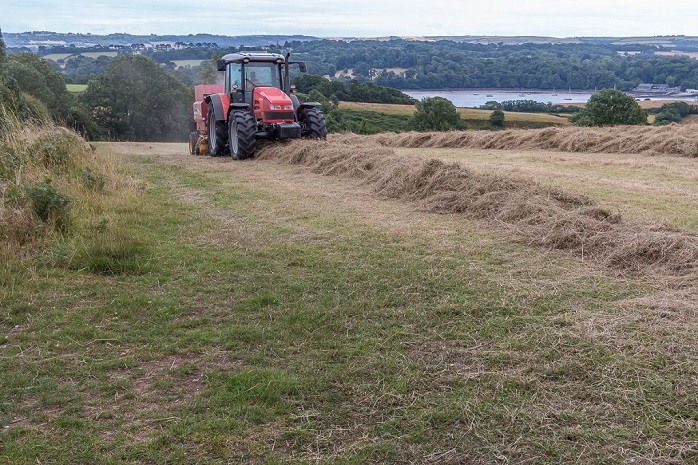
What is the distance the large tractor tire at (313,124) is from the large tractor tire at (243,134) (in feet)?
4.10

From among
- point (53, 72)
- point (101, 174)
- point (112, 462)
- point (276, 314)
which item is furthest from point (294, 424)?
point (53, 72)

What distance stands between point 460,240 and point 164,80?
36.4 meters

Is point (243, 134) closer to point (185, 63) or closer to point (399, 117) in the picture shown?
point (399, 117)

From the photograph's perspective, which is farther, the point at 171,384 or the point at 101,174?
the point at 101,174

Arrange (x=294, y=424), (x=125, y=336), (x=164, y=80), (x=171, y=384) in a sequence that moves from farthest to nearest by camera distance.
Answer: (x=164, y=80), (x=125, y=336), (x=171, y=384), (x=294, y=424)

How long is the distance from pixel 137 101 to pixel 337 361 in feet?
124

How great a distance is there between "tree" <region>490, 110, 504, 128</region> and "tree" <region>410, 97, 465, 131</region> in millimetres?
1635

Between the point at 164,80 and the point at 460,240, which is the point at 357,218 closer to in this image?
the point at 460,240

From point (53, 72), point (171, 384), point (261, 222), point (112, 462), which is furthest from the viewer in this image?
point (53, 72)

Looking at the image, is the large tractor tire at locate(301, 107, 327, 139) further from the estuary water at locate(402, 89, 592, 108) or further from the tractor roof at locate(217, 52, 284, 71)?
the estuary water at locate(402, 89, 592, 108)

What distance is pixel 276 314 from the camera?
15.8 ft

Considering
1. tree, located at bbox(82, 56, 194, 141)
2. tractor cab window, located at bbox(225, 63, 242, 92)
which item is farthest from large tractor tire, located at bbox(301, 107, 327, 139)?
tree, located at bbox(82, 56, 194, 141)

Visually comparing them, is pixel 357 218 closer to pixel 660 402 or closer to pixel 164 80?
pixel 660 402

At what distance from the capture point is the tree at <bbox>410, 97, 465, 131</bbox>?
33.0 metres
